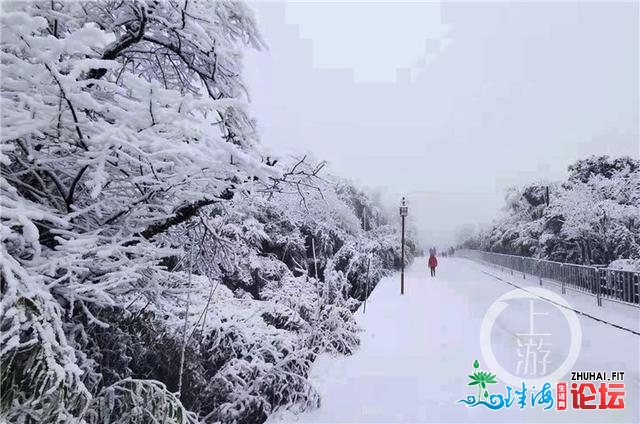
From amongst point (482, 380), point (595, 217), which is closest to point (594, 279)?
point (595, 217)

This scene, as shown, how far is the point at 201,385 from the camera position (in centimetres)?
397

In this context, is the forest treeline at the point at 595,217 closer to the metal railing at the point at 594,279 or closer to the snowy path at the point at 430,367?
the metal railing at the point at 594,279

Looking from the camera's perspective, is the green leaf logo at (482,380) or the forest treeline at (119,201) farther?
the green leaf logo at (482,380)

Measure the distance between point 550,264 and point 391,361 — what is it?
12.1 m

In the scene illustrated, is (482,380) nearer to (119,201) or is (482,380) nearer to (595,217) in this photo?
(119,201)

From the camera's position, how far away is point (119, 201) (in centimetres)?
271

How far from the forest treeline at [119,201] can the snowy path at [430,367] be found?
1.98 feet

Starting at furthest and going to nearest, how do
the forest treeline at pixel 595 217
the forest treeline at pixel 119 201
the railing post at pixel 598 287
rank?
the forest treeline at pixel 595 217 → the railing post at pixel 598 287 → the forest treeline at pixel 119 201

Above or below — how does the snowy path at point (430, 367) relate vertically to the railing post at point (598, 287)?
below

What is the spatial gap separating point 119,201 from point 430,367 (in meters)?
4.23

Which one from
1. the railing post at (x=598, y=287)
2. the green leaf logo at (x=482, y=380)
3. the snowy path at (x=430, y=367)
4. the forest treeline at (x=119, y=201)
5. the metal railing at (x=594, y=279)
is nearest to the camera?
the forest treeline at (x=119, y=201)

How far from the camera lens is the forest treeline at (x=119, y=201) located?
1.99 metres

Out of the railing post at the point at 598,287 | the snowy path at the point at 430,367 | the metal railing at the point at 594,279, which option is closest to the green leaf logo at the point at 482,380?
the snowy path at the point at 430,367

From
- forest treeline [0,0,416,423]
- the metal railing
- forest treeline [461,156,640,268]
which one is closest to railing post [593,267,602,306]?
the metal railing
